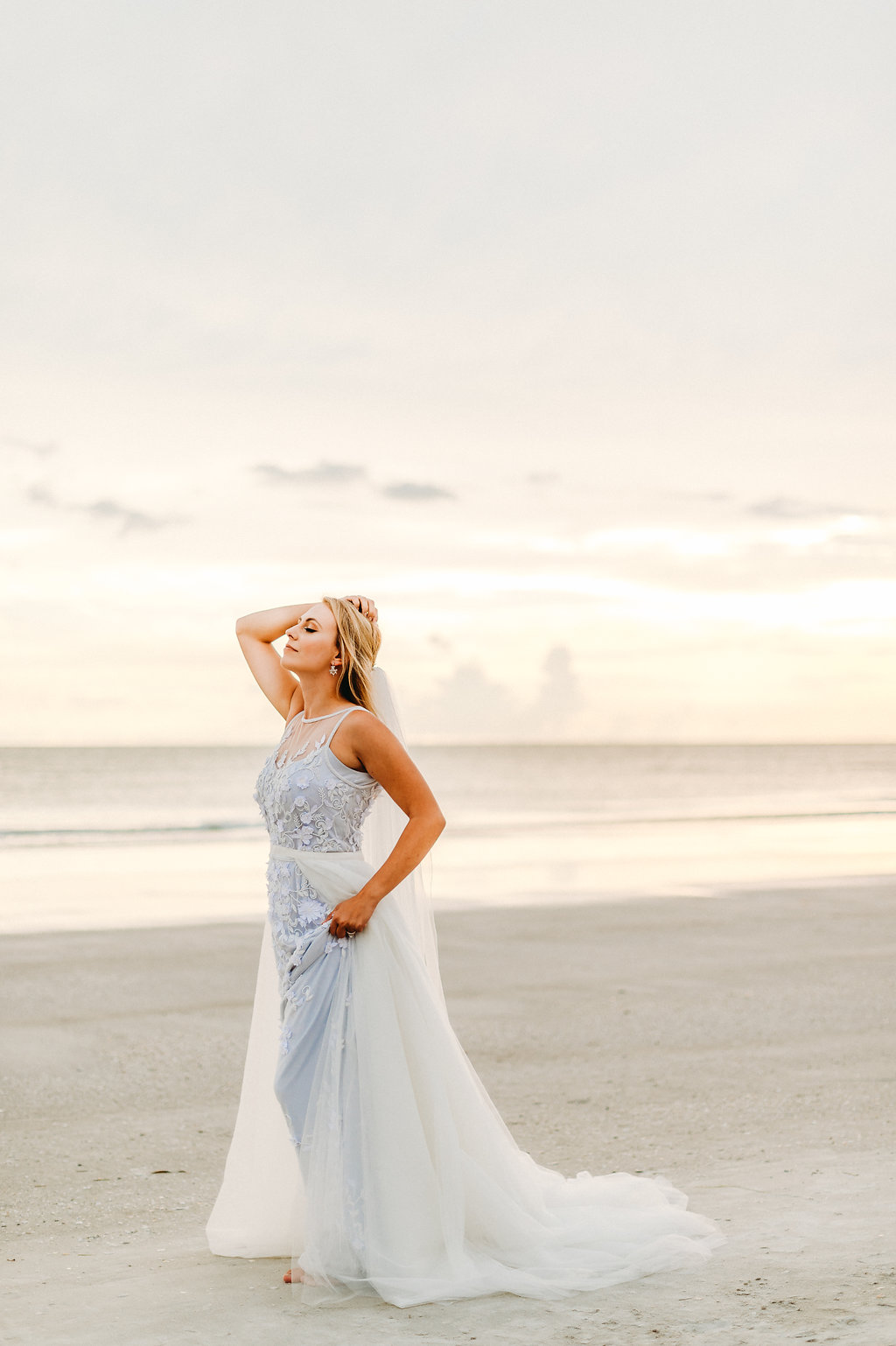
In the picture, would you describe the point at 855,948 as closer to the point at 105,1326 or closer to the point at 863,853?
the point at 105,1326

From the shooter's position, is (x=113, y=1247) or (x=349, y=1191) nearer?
(x=349, y=1191)

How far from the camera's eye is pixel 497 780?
67.8 m

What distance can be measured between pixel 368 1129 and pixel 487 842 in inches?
841

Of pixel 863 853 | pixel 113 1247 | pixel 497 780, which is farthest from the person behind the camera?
pixel 497 780

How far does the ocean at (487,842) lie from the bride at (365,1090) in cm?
911

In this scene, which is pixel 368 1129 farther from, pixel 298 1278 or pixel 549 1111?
pixel 549 1111

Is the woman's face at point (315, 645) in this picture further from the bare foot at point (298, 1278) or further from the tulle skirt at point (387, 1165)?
the bare foot at point (298, 1278)

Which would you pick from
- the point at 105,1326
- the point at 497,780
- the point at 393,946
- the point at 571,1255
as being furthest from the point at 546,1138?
the point at 497,780

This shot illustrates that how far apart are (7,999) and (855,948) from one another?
7207 mm

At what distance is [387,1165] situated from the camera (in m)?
4.01

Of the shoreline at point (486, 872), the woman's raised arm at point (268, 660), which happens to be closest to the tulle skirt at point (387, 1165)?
the woman's raised arm at point (268, 660)

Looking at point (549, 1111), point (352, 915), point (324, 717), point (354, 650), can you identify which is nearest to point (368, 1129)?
point (352, 915)

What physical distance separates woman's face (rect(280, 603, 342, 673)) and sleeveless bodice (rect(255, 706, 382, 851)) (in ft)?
0.58
